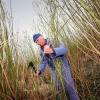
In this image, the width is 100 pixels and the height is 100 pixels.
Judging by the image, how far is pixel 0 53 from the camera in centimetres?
205

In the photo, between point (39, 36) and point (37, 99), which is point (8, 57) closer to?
point (37, 99)

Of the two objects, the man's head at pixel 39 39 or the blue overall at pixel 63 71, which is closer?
the blue overall at pixel 63 71

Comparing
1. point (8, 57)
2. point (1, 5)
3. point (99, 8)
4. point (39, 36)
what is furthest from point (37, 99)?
point (99, 8)

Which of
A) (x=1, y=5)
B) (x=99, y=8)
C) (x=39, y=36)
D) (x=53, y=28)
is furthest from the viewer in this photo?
(x=39, y=36)

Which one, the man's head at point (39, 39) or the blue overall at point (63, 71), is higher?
the man's head at point (39, 39)

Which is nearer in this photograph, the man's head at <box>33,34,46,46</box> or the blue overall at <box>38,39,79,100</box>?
the blue overall at <box>38,39,79,100</box>

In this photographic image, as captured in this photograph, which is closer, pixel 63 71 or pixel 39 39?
pixel 63 71

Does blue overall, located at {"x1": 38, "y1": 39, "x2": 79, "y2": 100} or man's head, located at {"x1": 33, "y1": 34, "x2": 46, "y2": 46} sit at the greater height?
man's head, located at {"x1": 33, "y1": 34, "x2": 46, "y2": 46}

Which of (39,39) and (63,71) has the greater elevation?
(39,39)

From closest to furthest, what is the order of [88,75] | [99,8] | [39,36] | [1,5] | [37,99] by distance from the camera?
[99,8] → [1,5] → [37,99] → [39,36] → [88,75]

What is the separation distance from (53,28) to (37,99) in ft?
3.51

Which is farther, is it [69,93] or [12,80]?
[69,93]

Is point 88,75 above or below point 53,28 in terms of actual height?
below

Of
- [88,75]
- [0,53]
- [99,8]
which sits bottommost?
[88,75]
